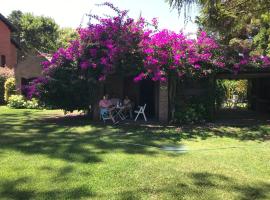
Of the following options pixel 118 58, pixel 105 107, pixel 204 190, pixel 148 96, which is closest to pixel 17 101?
pixel 148 96

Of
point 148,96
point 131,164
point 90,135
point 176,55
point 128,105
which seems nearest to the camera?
point 131,164

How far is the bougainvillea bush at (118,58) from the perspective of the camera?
45.8 ft

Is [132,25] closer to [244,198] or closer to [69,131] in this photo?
[69,131]

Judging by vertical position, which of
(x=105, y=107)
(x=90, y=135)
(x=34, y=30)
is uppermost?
(x=34, y=30)

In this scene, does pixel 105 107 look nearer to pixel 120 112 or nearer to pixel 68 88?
pixel 120 112

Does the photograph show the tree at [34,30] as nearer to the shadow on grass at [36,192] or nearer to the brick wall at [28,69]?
the brick wall at [28,69]

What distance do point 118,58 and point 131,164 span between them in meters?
7.09

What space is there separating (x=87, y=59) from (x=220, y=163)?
800 centimetres

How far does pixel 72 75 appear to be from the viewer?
14.7 meters

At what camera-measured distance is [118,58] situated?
14.2 meters

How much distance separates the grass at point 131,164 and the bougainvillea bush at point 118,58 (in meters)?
2.66

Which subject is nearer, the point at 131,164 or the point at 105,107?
the point at 131,164

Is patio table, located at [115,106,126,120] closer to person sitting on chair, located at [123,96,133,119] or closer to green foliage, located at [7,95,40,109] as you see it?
person sitting on chair, located at [123,96,133,119]

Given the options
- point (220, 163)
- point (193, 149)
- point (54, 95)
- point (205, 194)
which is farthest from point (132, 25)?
point (205, 194)
